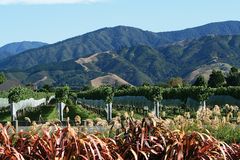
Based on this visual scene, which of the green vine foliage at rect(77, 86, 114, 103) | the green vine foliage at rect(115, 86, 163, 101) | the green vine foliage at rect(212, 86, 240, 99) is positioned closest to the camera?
the green vine foliage at rect(77, 86, 114, 103)

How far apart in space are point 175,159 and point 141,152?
0.28 meters

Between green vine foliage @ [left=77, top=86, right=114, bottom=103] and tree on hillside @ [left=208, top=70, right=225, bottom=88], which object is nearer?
green vine foliage @ [left=77, top=86, right=114, bottom=103]

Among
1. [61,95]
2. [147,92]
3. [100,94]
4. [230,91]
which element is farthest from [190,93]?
[61,95]

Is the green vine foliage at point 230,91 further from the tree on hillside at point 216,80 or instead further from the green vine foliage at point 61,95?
the tree on hillside at point 216,80

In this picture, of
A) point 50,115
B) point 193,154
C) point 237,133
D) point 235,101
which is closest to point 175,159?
point 193,154

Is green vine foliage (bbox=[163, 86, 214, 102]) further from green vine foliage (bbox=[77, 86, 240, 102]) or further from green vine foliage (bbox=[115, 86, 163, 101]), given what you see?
green vine foliage (bbox=[115, 86, 163, 101])

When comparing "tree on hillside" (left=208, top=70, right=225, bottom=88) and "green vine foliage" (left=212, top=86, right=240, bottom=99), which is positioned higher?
"tree on hillside" (left=208, top=70, right=225, bottom=88)

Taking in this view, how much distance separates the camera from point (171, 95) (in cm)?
6550

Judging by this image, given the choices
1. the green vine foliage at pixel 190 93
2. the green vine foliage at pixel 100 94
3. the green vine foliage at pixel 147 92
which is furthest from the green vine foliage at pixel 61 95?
the green vine foliage at pixel 190 93

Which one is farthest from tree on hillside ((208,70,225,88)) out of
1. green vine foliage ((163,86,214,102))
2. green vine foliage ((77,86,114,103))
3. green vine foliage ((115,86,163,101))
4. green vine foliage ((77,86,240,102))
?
green vine foliage ((163,86,214,102))

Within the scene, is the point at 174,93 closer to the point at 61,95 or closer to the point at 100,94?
the point at 100,94

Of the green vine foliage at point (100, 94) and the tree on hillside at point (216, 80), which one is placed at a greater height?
the tree on hillside at point (216, 80)

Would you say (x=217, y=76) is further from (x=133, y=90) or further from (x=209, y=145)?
(x=209, y=145)

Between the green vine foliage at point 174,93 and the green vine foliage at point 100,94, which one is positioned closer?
the green vine foliage at point 100,94
